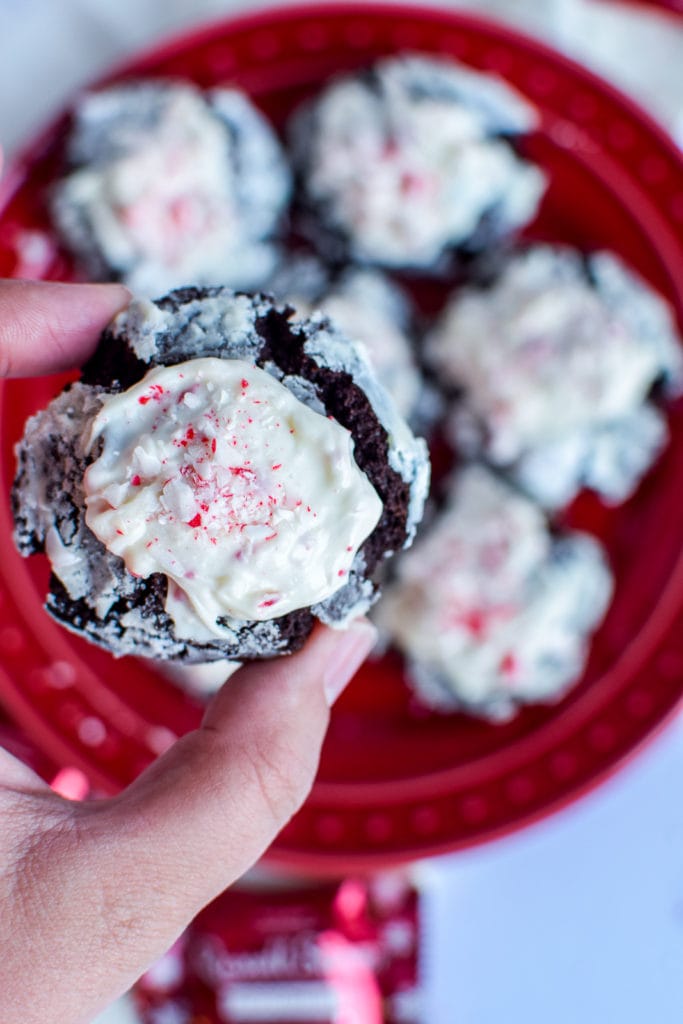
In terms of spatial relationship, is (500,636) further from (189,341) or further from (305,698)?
(189,341)

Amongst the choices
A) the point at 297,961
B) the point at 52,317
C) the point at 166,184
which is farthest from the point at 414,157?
the point at 297,961

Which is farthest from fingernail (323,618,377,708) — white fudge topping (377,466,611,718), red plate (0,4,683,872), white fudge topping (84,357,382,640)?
red plate (0,4,683,872)

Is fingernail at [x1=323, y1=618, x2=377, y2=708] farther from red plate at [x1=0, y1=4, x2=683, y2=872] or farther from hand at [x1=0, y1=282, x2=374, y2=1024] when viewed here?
red plate at [x1=0, y1=4, x2=683, y2=872]

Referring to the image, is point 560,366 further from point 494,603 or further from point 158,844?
point 158,844

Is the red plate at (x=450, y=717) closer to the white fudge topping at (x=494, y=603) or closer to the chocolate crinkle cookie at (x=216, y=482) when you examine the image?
the white fudge topping at (x=494, y=603)

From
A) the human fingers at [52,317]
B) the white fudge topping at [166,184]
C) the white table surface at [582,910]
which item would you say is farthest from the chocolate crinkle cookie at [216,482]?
the white table surface at [582,910]
